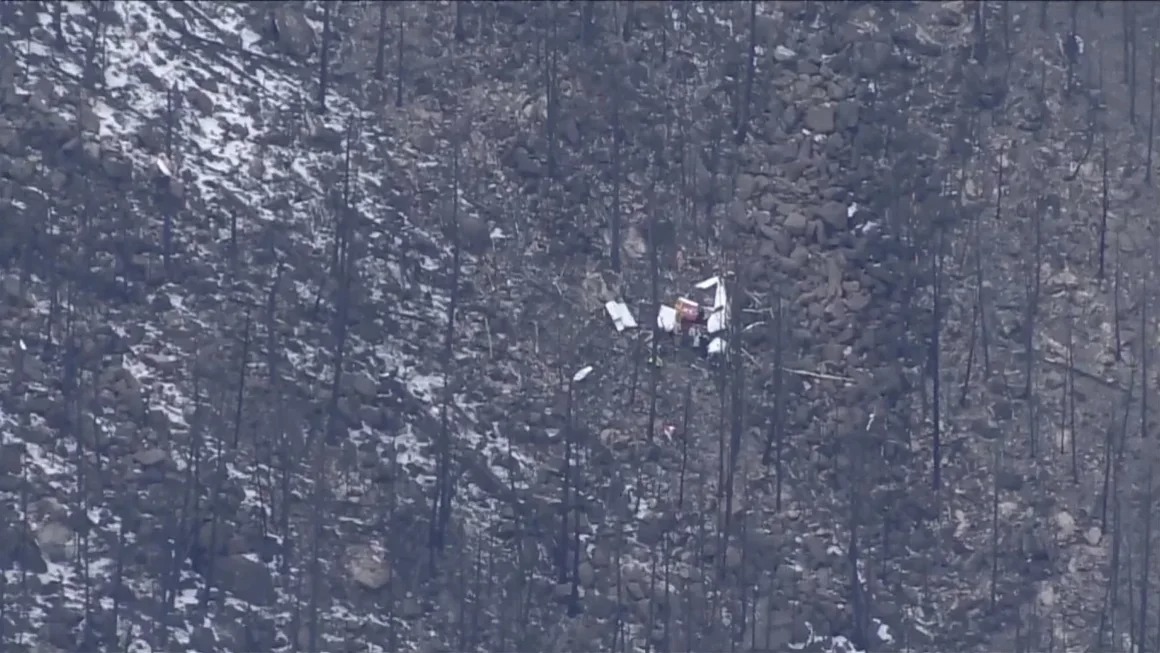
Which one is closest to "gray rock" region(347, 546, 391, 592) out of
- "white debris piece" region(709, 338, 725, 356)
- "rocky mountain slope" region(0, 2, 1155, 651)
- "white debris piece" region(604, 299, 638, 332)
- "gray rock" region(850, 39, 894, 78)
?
"rocky mountain slope" region(0, 2, 1155, 651)

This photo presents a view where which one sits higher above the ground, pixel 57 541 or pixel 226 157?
pixel 226 157

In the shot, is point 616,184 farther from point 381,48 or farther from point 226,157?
point 226,157

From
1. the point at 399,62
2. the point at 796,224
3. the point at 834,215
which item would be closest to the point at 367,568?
the point at 399,62

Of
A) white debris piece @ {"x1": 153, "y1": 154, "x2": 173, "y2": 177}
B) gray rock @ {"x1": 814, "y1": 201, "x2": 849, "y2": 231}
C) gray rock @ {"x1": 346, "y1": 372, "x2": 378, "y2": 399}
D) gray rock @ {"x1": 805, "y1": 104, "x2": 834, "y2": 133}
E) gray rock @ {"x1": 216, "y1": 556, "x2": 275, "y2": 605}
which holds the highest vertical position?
gray rock @ {"x1": 805, "y1": 104, "x2": 834, "y2": 133}

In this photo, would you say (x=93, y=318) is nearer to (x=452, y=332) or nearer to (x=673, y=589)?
(x=452, y=332)

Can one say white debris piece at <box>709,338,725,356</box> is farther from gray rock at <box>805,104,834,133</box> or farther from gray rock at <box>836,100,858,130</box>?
gray rock at <box>836,100,858,130</box>

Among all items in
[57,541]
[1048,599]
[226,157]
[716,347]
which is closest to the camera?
[57,541]
